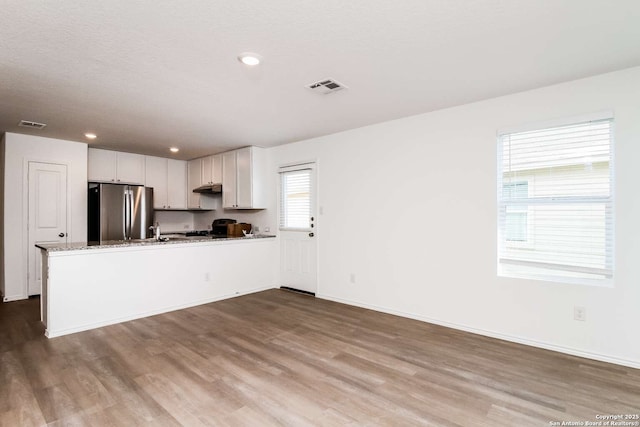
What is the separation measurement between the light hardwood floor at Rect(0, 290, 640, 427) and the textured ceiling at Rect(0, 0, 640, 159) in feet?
7.92

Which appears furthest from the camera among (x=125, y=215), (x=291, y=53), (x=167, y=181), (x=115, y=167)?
(x=167, y=181)

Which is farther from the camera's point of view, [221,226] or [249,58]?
[221,226]

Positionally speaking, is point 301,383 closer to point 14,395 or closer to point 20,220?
point 14,395

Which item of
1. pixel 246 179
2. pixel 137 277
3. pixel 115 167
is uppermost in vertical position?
pixel 115 167

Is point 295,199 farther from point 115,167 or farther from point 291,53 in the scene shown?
point 115,167

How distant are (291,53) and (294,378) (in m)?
2.43

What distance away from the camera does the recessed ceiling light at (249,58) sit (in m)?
2.34

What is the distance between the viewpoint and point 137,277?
3926 millimetres

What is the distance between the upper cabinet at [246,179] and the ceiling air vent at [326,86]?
2707mm

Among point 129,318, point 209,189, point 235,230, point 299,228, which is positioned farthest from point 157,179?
point 129,318

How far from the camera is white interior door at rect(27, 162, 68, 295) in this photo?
4.75m

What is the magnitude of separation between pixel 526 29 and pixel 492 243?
6.49 ft

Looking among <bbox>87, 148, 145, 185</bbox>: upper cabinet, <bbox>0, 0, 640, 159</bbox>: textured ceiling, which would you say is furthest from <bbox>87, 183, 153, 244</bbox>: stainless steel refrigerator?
<bbox>0, 0, 640, 159</bbox>: textured ceiling

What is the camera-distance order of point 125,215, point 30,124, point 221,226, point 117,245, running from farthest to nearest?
1. point 221,226
2. point 125,215
3. point 30,124
4. point 117,245
